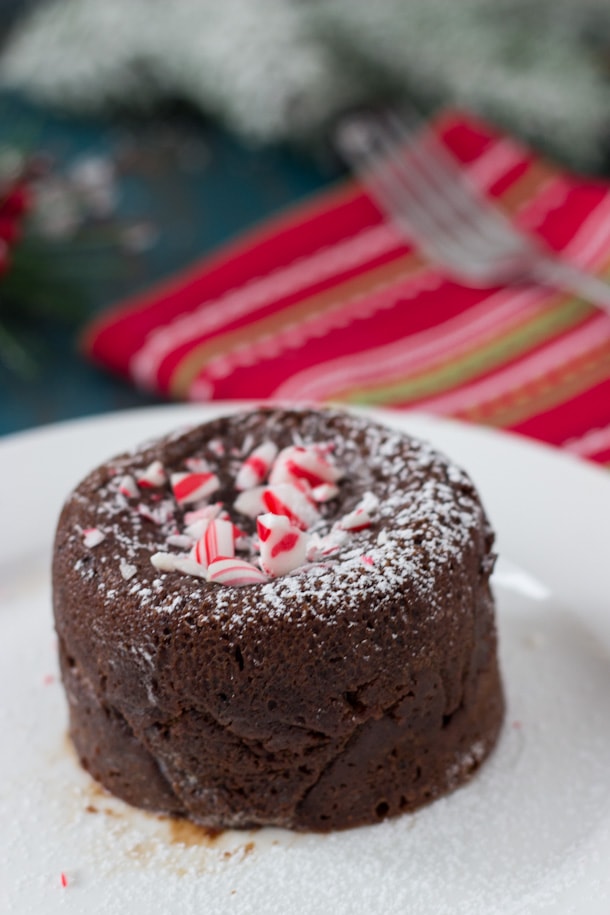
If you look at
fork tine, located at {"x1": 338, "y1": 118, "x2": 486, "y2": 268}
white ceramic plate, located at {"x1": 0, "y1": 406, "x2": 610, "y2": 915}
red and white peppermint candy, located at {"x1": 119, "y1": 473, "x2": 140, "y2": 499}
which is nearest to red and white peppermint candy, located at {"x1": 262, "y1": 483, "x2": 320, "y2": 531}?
→ red and white peppermint candy, located at {"x1": 119, "y1": 473, "x2": 140, "y2": 499}

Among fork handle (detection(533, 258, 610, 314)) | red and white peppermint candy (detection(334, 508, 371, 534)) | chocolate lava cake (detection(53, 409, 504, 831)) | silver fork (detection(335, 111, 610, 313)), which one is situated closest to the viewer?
chocolate lava cake (detection(53, 409, 504, 831))

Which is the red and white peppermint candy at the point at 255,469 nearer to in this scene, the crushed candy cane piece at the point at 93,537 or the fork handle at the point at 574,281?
the crushed candy cane piece at the point at 93,537

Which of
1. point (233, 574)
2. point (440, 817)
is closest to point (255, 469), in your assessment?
point (233, 574)

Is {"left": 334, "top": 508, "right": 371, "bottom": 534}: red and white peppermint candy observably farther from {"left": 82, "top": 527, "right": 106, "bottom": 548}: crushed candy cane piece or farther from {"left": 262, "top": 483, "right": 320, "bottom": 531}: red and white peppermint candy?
{"left": 82, "top": 527, "right": 106, "bottom": 548}: crushed candy cane piece

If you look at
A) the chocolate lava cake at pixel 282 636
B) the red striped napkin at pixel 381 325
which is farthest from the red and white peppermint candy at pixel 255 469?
the red striped napkin at pixel 381 325

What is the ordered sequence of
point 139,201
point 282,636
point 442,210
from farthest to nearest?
point 139,201, point 442,210, point 282,636

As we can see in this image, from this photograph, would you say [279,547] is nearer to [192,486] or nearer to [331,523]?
[331,523]

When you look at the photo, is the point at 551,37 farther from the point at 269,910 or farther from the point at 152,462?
the point at 269,910
